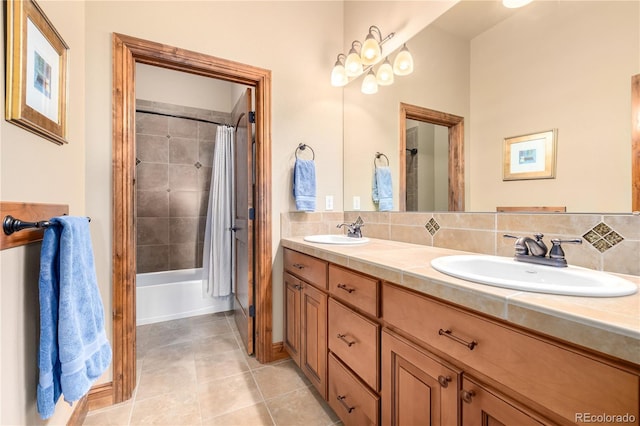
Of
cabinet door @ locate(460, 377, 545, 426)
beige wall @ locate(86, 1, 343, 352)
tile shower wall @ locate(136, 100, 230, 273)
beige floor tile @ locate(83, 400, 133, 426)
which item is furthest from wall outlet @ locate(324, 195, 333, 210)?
tile shower wall @ locate(136, 100, 230, 273)

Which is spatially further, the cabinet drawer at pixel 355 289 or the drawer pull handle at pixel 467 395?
the cabinet drawer at pixel 355 289

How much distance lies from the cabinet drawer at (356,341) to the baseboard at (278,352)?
0.74 metres

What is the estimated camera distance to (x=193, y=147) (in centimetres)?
334

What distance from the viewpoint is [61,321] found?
87cm

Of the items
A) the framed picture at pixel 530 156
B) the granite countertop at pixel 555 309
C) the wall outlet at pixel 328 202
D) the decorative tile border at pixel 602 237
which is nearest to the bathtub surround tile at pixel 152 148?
the wall outlet at pixel 328 202

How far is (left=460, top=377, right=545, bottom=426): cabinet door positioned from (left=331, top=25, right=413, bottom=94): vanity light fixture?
169 cm

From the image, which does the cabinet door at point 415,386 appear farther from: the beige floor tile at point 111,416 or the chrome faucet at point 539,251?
the beige floor tile at point 111,416

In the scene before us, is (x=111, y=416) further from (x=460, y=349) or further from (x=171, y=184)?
(x=171, y=184)

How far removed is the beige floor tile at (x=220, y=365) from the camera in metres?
1.76

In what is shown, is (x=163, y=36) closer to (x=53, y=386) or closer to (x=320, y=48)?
(x=320, y=48)

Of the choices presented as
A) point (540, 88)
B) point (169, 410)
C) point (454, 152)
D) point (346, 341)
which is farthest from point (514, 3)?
point (169, 410)

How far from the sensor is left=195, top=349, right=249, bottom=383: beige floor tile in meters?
1.76

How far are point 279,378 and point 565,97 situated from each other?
2009 millimetres

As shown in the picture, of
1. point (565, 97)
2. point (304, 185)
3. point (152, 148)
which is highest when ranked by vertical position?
point (152, 148)
